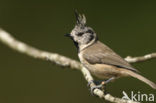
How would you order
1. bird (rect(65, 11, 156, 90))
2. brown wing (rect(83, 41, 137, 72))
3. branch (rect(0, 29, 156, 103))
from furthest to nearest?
brown wing (rect(83, 41, 137, 72))
bird (rect(65, 11, 156, 90))
branch (rect(0, 29, 156, 103))

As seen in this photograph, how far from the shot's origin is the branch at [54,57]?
2375 millimetres

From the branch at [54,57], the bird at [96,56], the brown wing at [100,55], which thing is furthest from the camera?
the brown wing at [100,55]

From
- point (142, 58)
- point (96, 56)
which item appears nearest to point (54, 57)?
point (96, 56)

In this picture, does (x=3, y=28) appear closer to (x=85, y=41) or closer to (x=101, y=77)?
(x=85, y=41)

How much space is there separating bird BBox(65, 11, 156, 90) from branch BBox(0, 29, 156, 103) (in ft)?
0.35

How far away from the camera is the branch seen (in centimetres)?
237

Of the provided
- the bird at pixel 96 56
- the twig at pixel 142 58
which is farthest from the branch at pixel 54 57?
the bird at pixel 96 56

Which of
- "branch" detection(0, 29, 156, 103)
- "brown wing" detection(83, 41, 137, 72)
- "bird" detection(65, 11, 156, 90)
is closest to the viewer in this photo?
"branch" detection(0, 29, 156, 103)

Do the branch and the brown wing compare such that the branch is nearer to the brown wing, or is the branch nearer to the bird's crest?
the brown wing

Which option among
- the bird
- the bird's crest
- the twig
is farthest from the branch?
the bird's crest

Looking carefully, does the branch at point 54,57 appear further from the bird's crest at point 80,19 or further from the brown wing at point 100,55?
the bird's crest at point 80,19

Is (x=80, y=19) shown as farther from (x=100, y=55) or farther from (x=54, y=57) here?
(x=54, y=57)

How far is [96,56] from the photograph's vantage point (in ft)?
9.23

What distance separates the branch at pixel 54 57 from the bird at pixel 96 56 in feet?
0.35
